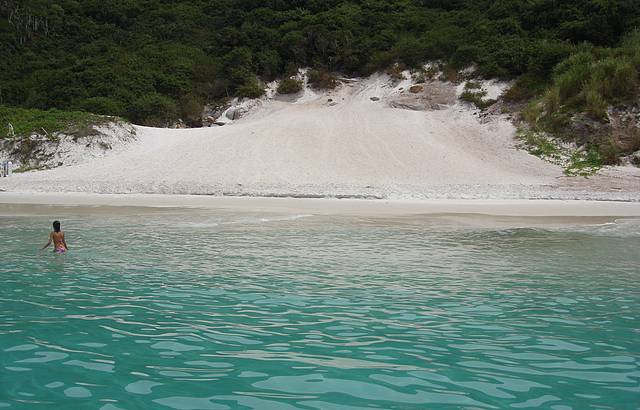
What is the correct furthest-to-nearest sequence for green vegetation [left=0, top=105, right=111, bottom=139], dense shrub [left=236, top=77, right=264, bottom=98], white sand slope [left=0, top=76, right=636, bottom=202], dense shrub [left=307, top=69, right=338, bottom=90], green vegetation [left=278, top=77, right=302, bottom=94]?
1. dense shrub [left=307, top=69, right=338, bottom=90]
2. green vegetation [left=278, top=77, right=302, bottom=94]
3. dense shrub [left=236, top=77, right=264, bottom=98]
4. green vegetation [left=0, top=105, right=111, bottom=139]
5. white sand slope [left=0, top=76, right=636, bottom=202]

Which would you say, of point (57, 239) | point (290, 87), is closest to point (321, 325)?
point (57, 239)

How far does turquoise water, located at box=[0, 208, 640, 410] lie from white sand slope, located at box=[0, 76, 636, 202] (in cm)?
1088

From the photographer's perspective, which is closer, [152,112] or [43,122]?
[43,122]

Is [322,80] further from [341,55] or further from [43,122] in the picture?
[43,122]

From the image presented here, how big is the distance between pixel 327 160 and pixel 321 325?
67.7 feet

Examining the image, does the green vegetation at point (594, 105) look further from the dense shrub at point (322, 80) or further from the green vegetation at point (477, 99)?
the dense shrub at point (322, 80)

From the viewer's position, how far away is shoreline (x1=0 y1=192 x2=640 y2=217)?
16562 mm

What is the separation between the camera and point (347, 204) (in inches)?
719

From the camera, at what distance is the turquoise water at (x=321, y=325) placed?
156 inches

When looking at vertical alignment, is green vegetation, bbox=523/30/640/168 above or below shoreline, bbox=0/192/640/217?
above

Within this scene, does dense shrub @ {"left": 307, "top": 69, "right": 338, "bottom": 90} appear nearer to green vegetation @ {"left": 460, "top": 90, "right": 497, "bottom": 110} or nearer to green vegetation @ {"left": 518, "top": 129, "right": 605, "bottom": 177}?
green vegetation @ {"left": 460, "top": 90, "right": 497, "bottom": 110}

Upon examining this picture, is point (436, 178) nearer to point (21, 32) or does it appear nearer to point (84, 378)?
point (84, 378)

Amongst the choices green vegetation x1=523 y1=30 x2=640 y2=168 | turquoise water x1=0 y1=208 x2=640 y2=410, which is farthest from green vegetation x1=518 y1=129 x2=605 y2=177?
turquoise water x1=0 y1=208 x2=640 y2=410

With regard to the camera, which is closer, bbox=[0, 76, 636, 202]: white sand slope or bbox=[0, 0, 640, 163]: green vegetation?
bbox=[0, 76, 636, 202]: white sand slope
